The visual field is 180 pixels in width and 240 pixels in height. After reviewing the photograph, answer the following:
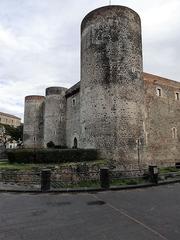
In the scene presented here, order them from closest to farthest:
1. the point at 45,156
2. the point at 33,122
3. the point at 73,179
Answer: the point at 73,179, the point at 45,156, the point at 33,122

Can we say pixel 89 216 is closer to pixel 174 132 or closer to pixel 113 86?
pixel 113 86

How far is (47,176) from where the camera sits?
1056 cm

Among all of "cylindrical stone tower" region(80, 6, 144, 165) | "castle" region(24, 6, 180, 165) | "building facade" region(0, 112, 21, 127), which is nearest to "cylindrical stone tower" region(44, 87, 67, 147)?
"castle" region(24, 6, 180, 165)

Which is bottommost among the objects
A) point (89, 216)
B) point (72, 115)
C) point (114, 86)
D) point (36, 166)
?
point (89, 216)

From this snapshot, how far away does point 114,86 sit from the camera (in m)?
17.2

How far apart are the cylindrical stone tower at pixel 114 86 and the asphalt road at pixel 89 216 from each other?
765 cm

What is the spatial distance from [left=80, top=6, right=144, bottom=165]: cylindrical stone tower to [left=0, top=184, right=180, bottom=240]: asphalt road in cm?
765

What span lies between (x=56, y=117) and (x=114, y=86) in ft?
42.2

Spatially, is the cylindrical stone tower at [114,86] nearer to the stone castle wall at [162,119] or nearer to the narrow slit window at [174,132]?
the stone castle wall at [162,119]

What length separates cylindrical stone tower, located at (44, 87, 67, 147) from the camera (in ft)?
92.1

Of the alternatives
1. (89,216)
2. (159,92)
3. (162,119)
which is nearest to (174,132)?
(162,119)

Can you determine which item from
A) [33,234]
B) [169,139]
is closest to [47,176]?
[33,234]

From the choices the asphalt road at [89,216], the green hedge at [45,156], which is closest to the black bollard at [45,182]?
the asphalt road at [89,216]

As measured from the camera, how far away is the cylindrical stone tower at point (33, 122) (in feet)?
112
